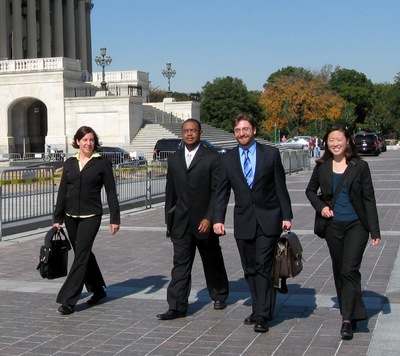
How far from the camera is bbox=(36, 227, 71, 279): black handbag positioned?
27.2ft

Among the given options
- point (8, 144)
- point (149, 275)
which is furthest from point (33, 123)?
point (149, 275)

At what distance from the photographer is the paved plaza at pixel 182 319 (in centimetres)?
692

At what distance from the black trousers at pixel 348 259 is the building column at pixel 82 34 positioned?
219 ft

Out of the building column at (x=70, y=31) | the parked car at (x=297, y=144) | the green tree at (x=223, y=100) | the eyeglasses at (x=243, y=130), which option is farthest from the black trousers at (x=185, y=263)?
the green tree at (x=223, y=100)

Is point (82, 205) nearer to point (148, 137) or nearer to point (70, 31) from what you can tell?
point (148, 137)

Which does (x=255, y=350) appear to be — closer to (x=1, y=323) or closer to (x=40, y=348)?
(x=40, y=348)

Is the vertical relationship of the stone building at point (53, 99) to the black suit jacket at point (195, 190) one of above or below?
above

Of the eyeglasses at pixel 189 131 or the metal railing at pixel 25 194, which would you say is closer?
the eyeglasses at pixel 189 131

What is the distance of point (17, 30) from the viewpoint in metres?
62.8

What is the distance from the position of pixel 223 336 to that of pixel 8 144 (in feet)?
160

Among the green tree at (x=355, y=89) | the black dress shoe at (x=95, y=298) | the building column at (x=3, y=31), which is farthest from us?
the green tree at (x=355, y=89)

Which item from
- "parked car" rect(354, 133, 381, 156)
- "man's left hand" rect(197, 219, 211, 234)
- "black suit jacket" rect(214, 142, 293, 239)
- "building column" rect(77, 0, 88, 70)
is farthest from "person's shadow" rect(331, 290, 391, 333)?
"building column" rect(77, 0, 88, 70)

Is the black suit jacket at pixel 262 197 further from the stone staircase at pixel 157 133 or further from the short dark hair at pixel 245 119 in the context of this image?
the stone staircase at pixel 157 133

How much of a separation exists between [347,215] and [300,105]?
72945 mm
